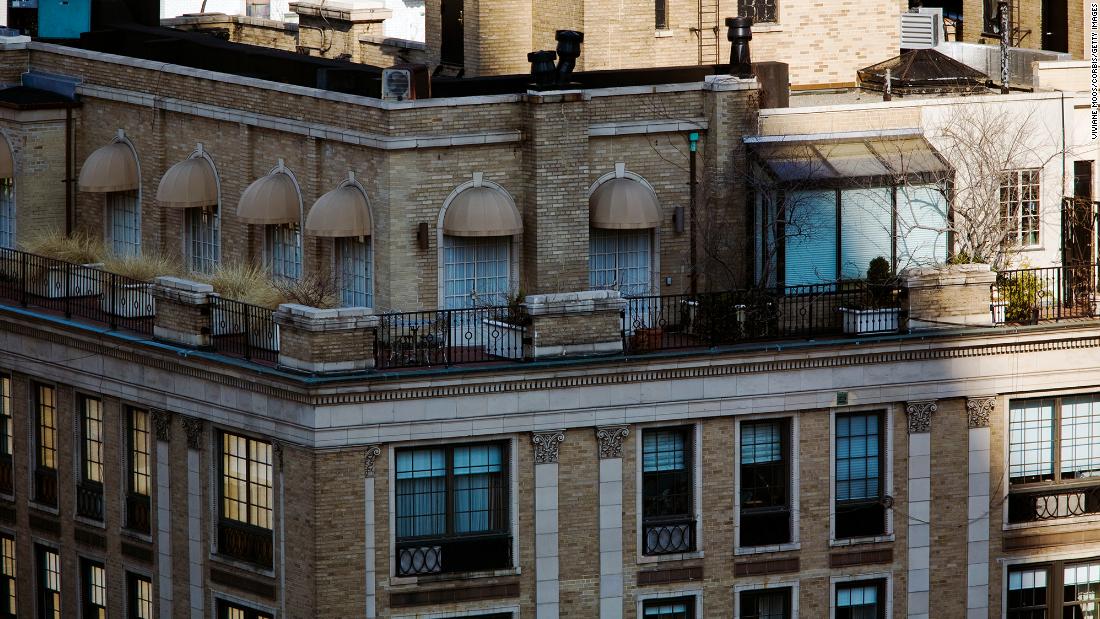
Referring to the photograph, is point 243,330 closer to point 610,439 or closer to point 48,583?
point 610,439

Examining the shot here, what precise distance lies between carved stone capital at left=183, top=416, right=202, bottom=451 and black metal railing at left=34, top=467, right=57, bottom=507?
5318 millimetres

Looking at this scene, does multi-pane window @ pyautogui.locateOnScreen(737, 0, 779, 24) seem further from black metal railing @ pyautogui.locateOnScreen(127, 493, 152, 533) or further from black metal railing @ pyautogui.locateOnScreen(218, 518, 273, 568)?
black metal railing @ pyautogui.locateOnScreen(218, 518, 273, 568)

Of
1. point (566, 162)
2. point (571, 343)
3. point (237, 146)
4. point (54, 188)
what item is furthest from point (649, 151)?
point (54, 188)

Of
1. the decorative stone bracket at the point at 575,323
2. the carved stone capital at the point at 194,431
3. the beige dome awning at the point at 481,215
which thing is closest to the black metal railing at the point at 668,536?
the decorative stone bracket at the point at 575,323

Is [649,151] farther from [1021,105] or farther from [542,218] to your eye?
[1021,105]

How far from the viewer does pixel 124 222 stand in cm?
5706

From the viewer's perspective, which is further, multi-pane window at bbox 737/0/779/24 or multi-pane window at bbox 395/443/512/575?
multi-pane window at bbox 737/0/779/24

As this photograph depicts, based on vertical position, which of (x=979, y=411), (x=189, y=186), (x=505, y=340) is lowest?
(x=979, y=411)

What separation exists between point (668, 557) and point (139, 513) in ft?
35.3

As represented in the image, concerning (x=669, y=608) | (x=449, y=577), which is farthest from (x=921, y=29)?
(x=449, y=577)

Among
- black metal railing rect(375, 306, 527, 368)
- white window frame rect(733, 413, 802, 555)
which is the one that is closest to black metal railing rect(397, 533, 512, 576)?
black metal railing rect(375, 306, 527, 368)

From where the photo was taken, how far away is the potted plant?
50.5m

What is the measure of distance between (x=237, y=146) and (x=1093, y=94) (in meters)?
18.3

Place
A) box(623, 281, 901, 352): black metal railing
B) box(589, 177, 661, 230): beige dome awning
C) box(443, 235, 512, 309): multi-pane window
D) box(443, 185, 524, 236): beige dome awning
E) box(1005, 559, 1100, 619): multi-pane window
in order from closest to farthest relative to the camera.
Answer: box(623, 281, 901, 352): black metal railing → box(443, 185, 524, 236): beige dome awning → box(443, 235, 512, 309): multi-pane window → box(589, 177, 661, 230): beige dome awning → box(1005, 559, 1100, 619): multi-pane window
